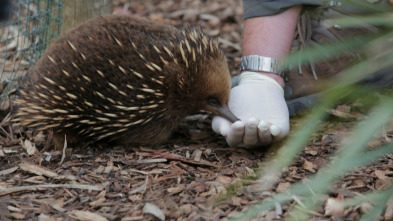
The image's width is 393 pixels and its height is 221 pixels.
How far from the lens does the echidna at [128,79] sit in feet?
8.94

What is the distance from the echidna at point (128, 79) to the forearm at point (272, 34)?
1.25 feet

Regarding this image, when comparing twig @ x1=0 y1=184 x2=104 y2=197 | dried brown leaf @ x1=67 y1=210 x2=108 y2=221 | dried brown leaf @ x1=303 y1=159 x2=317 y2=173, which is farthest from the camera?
dried brown leaf @ x1=303 y1=159 x2=317 y2=173

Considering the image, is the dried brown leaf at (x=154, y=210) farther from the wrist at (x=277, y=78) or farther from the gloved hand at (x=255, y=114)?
the wrist at (x=277, y=78)

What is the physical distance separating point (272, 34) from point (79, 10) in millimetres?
1416

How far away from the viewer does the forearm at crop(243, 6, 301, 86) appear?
312 cm

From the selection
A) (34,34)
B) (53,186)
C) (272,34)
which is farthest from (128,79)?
(34,34)

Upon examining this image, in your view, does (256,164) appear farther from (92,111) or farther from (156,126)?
(92,111)

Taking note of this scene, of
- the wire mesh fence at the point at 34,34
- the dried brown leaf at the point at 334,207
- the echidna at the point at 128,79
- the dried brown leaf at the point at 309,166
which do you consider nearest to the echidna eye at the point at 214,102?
the echidna at the point at 128,79

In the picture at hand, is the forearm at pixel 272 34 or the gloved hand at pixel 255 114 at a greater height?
the forearm at pixel 272 34

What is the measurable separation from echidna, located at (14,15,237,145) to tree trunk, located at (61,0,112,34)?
800 millimetres

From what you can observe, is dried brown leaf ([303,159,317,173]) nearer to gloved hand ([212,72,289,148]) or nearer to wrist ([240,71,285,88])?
gloved hand ([212,72,289,148])

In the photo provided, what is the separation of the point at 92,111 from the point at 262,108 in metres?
0.98

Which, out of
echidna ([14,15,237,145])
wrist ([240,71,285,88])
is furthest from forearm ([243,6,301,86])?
echidna ([14,15,237,145])

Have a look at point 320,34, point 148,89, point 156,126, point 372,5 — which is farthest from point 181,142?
point 372,5
